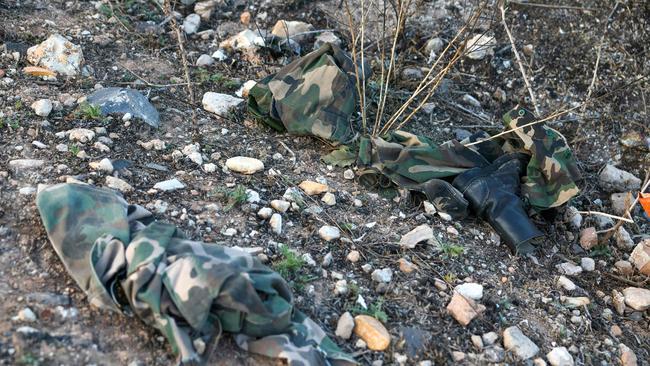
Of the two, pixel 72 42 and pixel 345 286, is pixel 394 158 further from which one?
pixel 72 42

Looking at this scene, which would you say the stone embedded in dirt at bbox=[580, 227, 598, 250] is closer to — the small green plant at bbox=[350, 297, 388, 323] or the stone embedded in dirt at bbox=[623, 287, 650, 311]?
the stone embedded in dirt at bbox=[623, 287, 650, 311]

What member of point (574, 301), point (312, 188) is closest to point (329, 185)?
point (312, 188)

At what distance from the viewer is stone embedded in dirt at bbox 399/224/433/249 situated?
2789 mm

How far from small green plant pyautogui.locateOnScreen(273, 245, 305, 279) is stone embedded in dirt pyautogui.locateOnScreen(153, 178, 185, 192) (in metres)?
0.55

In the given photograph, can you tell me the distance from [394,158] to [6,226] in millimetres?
1569

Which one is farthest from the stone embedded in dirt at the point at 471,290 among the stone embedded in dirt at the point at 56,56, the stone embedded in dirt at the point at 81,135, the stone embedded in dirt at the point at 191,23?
the stone embedded in dirt at the point at 191,23

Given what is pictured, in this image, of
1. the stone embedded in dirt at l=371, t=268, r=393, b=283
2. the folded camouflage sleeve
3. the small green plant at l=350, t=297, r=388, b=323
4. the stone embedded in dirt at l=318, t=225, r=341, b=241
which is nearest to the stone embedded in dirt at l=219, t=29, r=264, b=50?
the folded camouflage sleeve

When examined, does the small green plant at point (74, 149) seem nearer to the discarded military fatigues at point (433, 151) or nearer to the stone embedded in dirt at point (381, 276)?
the discarded military fatigues at point (433, 151)

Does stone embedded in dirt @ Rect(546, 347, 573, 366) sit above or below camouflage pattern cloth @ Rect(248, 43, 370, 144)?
below

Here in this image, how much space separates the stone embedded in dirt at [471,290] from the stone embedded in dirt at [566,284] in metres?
0.40

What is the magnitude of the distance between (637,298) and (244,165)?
1691 mm

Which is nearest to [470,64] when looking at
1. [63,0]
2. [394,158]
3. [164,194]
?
[394,158]

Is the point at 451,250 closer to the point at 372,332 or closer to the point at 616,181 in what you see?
the point at 372,332

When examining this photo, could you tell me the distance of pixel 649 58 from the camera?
4094 millimetres
